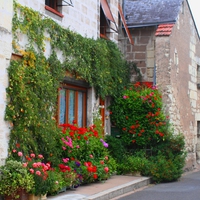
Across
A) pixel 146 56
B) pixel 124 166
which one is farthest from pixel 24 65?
pixel 146 56

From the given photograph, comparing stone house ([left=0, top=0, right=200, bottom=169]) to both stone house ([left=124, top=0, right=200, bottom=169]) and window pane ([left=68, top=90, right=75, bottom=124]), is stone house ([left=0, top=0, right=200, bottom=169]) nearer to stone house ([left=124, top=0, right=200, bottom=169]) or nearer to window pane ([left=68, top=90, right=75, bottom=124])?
stone house ([left=124, top=0, right=200, bottom=169])

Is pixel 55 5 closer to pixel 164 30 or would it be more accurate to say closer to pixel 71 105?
pixel 71 105

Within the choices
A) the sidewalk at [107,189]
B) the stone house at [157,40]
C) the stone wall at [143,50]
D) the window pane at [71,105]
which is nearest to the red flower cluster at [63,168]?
the sidewalk at [107,189]

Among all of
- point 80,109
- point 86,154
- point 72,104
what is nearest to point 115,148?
point 80,109

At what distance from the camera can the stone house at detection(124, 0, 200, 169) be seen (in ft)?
45.3

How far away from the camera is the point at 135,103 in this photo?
42.7ft

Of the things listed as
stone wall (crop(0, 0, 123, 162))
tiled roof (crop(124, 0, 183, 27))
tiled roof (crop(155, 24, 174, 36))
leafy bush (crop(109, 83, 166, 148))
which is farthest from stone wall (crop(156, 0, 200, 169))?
stone wall (crop(0, 0, 123, 162))

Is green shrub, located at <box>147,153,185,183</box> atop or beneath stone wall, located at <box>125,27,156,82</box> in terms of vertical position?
beneath

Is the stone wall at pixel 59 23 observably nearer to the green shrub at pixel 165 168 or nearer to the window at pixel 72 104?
the window at pixel 72 104

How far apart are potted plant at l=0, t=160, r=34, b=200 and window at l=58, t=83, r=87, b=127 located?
3074mm

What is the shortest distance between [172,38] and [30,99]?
657 cm

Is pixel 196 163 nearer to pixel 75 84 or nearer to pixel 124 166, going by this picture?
pixel 124 166

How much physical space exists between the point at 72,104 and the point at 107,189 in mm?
2717

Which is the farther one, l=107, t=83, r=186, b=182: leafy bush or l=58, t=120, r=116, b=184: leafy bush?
l=107, t=83, r=186, b=182: leafy bush
